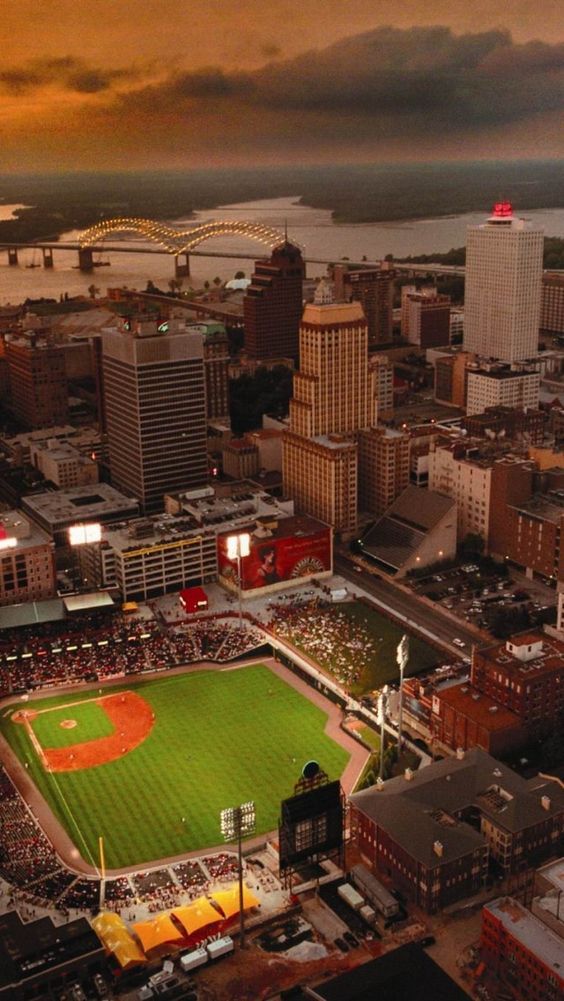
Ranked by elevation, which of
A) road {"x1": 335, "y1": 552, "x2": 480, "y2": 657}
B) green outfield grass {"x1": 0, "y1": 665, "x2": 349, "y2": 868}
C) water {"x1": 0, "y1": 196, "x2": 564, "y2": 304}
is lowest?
green outfield grass {"x1": 0, "y1": 665, "x2": 349, "y2": 868}

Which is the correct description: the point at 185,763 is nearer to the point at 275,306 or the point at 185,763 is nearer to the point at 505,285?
the point at 505,285

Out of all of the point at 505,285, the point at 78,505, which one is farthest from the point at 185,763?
the point at 505,285

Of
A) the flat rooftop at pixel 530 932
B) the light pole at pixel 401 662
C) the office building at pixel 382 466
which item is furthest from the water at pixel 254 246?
the flat rooftop at pixel 530 932

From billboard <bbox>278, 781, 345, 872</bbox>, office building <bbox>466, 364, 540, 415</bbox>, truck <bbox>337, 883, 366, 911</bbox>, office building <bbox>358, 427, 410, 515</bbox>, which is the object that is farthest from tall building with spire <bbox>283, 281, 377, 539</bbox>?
truck <bbox>337, 883, 366, 911</bbox>

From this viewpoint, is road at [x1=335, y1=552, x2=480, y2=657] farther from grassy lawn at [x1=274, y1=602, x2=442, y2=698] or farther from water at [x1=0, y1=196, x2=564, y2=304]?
water at [x1=0, y1=196, x2=564, y2=304]

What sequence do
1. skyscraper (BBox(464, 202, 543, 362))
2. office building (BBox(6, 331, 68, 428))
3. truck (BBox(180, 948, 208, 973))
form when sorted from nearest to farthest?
truck (BBox(180, 948, 208, 973))
office building (BBox(6, 331, 68, 428))
skyscraper (BBox(464, 202, 543, 362))

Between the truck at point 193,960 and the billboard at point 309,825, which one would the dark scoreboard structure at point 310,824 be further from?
the truck at point 193,960
